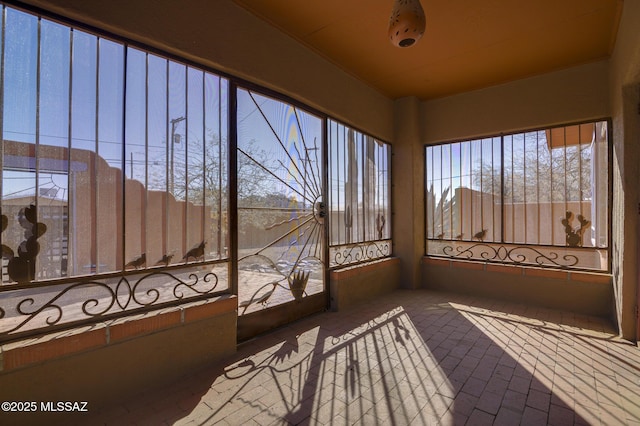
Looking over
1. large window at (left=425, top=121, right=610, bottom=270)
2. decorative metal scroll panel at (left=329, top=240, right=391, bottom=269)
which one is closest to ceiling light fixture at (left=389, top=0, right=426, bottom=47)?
decorative metal scroll panel at (left=329, top=240, right=391, bottom=269)

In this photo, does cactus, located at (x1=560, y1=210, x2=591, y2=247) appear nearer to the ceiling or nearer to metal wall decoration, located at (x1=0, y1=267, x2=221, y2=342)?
the ceiling

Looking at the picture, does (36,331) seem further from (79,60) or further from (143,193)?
(79,60)

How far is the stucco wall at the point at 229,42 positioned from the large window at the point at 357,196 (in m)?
0.38

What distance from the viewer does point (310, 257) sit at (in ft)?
11.1

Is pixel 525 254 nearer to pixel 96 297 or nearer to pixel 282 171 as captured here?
pixel 282 171

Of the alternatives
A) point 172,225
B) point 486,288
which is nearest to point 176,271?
point 172,225

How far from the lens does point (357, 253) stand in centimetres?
403

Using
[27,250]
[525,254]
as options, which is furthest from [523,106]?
[27,250]

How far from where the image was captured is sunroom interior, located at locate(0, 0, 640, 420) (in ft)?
5.62

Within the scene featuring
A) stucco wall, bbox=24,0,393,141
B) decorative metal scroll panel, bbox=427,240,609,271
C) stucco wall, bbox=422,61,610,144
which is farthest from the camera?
decorative metal scroll panel, bbox=427,240,609,271

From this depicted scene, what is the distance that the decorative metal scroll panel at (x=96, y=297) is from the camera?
1.60 metres

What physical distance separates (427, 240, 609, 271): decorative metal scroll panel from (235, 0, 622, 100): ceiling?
222 centimetres

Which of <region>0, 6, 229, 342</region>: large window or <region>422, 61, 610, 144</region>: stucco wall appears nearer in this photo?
<region>0, 6, 229, 342</region>: large window

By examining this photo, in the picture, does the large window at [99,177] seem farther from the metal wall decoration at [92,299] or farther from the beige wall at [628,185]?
the beige wall at [628,185]
